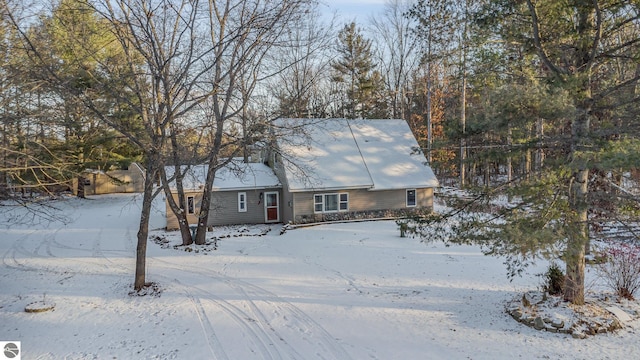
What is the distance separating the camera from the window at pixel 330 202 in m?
18.8

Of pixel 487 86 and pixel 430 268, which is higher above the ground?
pixel 487 86

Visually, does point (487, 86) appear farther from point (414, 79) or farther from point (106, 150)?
point (414, 79)

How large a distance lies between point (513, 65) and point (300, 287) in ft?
23.1

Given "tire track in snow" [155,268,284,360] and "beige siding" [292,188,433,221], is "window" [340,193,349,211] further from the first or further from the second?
"tire track in snow" [155,268,284,360]

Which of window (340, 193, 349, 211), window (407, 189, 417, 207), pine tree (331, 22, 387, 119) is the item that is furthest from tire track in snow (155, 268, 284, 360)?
pine tree (331, 22, 387, 119)

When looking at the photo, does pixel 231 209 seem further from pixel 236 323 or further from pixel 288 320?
pixel 288 320

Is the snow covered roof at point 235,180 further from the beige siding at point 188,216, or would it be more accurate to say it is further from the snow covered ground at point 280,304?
the snow covered ground at point 280,304

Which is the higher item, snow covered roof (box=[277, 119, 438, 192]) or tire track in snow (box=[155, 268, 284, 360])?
snow covered roof (box=[277, 119, 438, 192])

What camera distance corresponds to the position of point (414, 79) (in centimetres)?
3544

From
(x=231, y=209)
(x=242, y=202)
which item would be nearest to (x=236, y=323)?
(x=231, y=209)

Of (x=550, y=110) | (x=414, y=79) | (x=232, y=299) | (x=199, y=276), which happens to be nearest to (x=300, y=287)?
(x=232, y=299)

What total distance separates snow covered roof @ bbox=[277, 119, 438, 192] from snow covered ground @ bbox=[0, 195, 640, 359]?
4162 mm

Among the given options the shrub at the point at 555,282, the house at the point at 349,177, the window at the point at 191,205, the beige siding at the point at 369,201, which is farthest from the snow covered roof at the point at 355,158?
the shrub at the point at 555,282

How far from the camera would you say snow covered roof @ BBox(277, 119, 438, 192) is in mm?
18531
